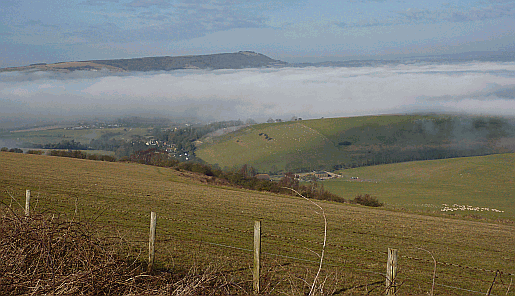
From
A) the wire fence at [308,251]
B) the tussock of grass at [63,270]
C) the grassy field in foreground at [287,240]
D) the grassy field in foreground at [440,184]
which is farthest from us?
the grassy field in foreground at [440,184]

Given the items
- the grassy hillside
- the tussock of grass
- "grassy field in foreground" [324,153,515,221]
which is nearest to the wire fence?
the tussock of grass

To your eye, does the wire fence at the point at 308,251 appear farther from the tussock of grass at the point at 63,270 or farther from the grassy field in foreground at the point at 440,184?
the grassy field in foreground at the point at 440,184

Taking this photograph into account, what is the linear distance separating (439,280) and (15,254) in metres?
12.8

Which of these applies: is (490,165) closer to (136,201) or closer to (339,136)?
(339,136)

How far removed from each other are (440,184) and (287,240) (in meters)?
118

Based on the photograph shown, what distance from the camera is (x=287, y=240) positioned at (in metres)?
18.0

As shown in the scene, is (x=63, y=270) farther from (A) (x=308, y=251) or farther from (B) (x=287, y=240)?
(B) (x=287, y=240)

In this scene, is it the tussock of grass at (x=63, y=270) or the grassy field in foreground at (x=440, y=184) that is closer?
the tussock of grass at (x=63, y=270)

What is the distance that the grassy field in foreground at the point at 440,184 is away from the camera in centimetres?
9296

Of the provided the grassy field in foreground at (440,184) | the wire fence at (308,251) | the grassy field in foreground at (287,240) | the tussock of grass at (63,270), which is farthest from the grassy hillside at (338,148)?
the tussock of grass at (63,270)

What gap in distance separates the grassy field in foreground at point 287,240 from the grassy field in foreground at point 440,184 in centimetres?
5997

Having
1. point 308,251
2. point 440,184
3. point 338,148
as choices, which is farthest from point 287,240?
point 338,148

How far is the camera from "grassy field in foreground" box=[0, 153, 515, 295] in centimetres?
1263

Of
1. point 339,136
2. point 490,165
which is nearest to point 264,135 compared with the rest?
point 339,136
